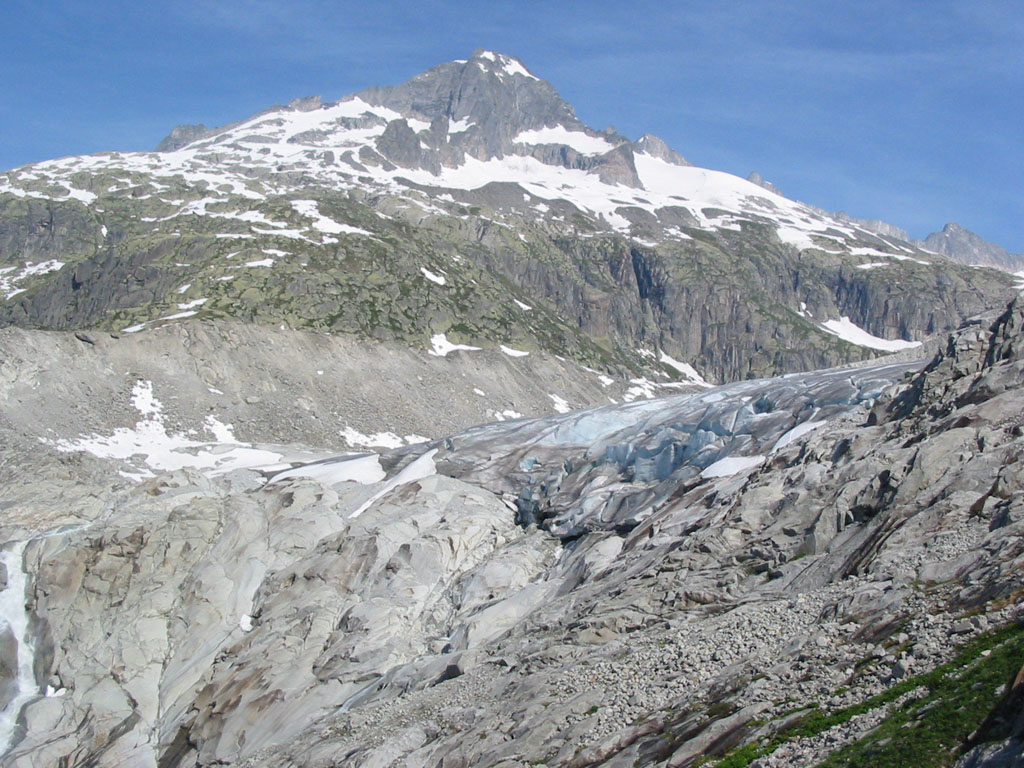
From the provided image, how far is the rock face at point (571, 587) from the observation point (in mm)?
22406

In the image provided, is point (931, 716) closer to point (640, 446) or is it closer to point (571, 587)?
point (571, 587)

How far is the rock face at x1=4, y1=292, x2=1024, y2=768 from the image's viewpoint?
2241 cm

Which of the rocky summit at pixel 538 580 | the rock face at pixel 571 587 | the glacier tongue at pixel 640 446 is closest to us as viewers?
the rocky summit at pixel 538 580

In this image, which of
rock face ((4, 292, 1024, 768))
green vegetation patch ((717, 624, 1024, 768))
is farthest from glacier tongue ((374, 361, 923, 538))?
green vegetation patch ((717, 624, 1024, 768))

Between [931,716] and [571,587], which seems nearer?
[931,716]

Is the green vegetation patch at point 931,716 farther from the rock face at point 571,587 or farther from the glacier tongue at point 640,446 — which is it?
the glacier tongue at point 640,446

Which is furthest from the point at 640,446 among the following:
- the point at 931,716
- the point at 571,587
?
the point at 931,716

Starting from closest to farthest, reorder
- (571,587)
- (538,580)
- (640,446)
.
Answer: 1. (571,587)
2. (538,580)
3. (640,446)

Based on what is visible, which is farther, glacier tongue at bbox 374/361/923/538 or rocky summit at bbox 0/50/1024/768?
glacier tongue at bbox 374/361/923/538

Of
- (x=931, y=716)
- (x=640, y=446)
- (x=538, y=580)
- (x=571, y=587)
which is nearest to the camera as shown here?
(x=931, y=716)

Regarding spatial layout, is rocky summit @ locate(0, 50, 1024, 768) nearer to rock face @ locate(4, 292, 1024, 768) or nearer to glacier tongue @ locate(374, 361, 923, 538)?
rock face @ locate(4, 292, 1024, 768)

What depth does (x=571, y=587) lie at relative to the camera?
41062 millimetres

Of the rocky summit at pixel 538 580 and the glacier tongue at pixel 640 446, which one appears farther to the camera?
the glacier tongue at pixel 640 446

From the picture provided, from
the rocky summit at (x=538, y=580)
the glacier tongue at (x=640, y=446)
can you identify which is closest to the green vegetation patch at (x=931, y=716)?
the rocky summit at (x=538, y=580)
